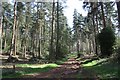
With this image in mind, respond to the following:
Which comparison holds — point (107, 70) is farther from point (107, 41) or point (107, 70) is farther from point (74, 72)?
point (107, 41)

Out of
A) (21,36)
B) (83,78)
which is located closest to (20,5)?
(83,78)

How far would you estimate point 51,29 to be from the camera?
214 feet

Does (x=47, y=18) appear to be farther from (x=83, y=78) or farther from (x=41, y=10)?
Answer: (x=83, y=78)

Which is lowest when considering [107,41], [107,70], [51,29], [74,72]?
[74,72]

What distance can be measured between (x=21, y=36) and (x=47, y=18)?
15066 mm

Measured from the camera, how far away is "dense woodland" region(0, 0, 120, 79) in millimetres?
29281

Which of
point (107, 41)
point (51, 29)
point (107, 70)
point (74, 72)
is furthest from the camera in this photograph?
point (51, 29)

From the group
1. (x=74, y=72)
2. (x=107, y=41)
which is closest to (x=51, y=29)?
(x=107, y=41)

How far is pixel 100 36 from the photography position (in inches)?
1158

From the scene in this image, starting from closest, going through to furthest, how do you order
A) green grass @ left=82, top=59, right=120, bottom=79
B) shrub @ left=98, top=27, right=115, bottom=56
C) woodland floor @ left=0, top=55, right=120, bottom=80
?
green grass @ left=82, top=59, right=120, bottom=79 → woodland floor @ left=0, top=55, right=120, bottom=80 → shrub @ left=98, top=27, right=115, bottom=56

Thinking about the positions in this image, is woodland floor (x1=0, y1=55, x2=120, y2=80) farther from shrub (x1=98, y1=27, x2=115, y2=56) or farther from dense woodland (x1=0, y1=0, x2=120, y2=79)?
shrub (x1=98, y1=27, x2=115, y2=56)

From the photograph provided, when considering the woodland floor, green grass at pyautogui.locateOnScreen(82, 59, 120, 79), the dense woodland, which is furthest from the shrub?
green grass at pyautogui.locateOnScreen(82, 59, 120, 79)

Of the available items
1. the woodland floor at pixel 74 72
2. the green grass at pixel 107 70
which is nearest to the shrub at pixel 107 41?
the woodland floor at pixel 74 72

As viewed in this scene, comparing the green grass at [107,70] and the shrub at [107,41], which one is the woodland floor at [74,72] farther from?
the shrub at [107,41]
